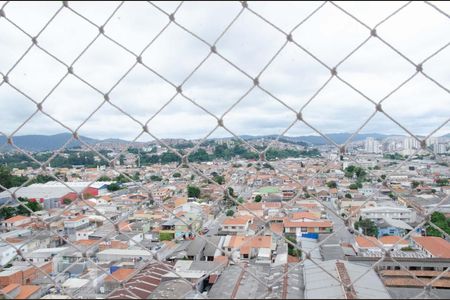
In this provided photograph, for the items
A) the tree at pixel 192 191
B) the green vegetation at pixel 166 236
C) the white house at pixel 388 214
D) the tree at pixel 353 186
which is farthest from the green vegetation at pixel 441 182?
the green vegetation at pixel 166 236

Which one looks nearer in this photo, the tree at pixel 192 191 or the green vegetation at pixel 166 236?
the green vegetation at pixel 166 236

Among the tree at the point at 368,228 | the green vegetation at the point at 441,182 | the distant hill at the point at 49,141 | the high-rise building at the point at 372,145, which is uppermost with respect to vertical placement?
the high-rise building at the point at 372,145

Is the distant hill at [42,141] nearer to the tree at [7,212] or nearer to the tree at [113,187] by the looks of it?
the tree at [7,212]

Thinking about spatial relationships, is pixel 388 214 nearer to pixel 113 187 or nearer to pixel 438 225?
pixel 438 225

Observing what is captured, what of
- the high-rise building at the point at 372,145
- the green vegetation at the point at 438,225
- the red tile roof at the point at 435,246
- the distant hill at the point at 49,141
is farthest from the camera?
the high-rise building at the point at 372,145

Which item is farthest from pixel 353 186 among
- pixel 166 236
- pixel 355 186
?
pixel 166 236

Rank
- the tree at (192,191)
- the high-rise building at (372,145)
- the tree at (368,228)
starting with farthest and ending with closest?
the high-rise building at (372,145) → the tree at (192,191) → the tree at (368,228)

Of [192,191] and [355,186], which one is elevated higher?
[355,186]

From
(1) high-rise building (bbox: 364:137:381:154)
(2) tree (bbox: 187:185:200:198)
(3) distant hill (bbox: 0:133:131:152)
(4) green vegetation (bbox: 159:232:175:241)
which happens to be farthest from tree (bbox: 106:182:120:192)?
(1) high-rise building (bbox: 364:137:381:154)

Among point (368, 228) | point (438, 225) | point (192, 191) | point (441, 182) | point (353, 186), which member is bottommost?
point (368, 228)

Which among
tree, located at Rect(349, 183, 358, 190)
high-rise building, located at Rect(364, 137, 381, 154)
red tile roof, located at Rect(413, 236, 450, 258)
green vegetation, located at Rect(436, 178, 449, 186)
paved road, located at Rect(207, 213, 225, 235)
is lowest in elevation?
paved road, located at Rect(207, 213, 225, 235)

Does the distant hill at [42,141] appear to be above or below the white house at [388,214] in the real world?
above

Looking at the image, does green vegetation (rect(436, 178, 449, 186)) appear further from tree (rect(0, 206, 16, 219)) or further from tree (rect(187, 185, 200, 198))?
tree (rect(0, 206, 16, 219))
